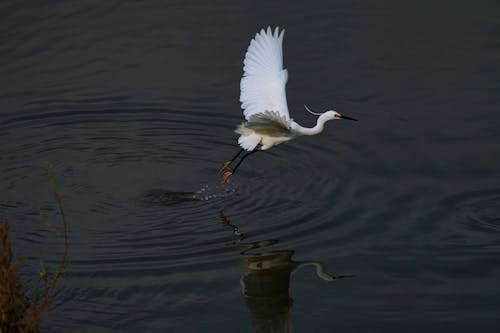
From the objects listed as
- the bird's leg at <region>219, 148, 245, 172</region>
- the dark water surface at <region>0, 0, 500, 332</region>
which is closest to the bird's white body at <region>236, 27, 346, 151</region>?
the bird's leg at <region>219, 148, 245, 172</region>

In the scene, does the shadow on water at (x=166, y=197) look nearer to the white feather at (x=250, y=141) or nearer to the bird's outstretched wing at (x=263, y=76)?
the white feather at (x=250, y=141)

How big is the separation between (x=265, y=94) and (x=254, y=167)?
792 mm

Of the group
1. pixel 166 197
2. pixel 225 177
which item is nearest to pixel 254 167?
pixel 225 177

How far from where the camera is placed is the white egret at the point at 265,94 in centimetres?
784

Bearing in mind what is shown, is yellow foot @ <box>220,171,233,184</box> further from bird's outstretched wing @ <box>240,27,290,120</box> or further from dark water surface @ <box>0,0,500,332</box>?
bird's outstretched wing @ <box>240,27,290,120</box>

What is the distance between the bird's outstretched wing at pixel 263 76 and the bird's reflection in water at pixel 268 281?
1.48m

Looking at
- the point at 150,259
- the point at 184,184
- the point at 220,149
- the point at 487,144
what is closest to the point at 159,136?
the point at 220,149

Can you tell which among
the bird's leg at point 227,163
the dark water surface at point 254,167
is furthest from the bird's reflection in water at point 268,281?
the bird's leg at point 227,163

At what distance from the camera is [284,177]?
8.13 m

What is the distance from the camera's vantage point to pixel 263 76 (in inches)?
323

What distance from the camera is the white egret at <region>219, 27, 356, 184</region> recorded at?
7.84m

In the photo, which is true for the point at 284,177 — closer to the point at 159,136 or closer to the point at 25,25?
the point at 159,136

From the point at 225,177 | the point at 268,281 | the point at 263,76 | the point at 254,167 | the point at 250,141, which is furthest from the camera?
the point at 254,167

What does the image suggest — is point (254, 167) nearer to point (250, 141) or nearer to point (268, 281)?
point (250, 141)
